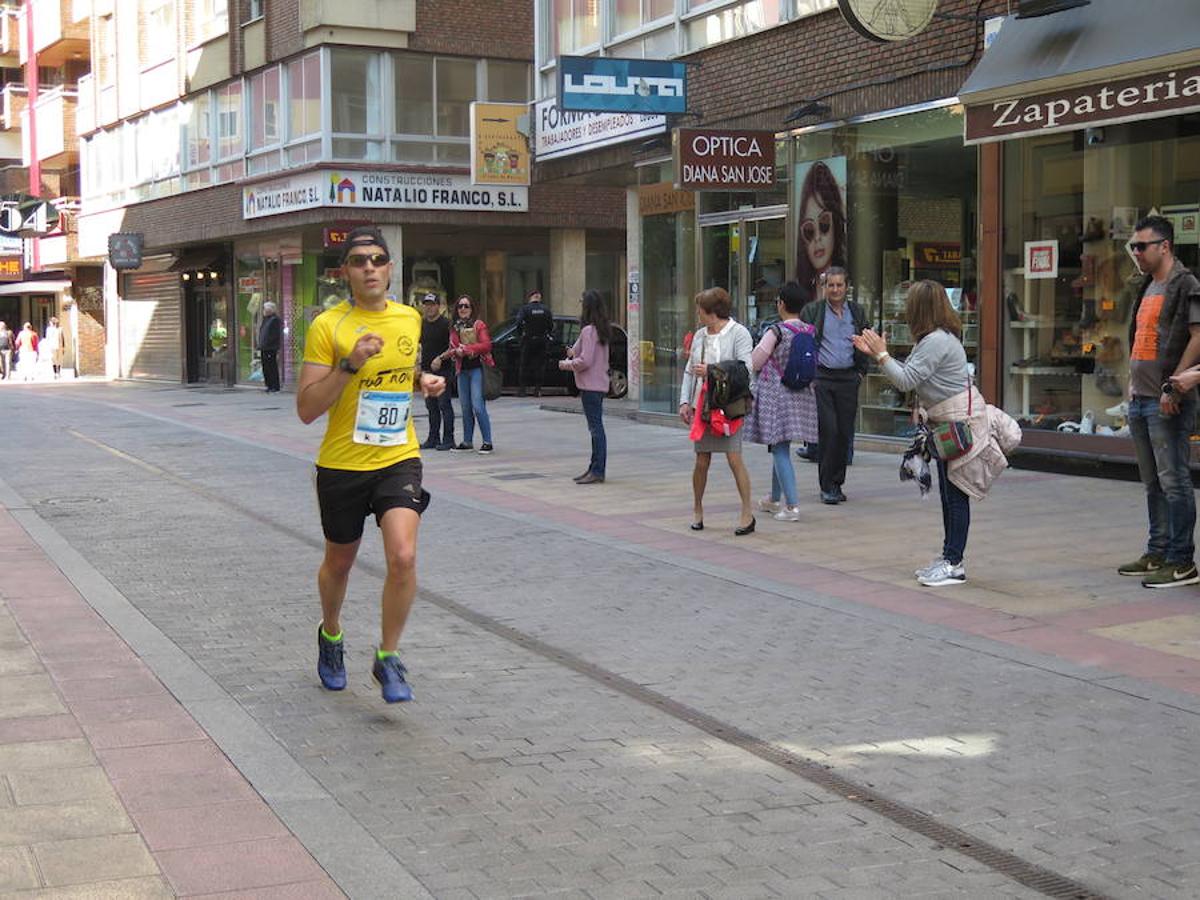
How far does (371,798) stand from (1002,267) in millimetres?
10684

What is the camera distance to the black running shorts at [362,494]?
568cm

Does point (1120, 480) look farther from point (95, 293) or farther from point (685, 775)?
point (95, 293)

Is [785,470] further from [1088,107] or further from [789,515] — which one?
[1088,107]

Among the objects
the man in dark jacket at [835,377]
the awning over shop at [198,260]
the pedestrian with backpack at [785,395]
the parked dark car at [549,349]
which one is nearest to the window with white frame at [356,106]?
the parked dark car at [549,349]

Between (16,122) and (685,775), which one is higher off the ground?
(16,122)

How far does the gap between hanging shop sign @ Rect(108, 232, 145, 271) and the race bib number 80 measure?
35800 millimetres

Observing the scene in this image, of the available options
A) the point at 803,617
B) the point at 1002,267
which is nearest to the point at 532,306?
the point at 1002,267

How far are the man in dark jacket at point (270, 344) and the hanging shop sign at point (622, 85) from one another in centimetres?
1495

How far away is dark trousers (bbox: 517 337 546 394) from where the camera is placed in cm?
2728

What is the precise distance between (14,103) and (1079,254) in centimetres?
4532

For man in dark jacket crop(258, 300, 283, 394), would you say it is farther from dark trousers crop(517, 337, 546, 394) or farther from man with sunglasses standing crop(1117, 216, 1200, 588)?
man with sunglasses standing crop(1117, 216, 1200, 588)

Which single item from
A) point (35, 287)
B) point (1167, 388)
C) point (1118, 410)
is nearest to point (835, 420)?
point (1118, 410)

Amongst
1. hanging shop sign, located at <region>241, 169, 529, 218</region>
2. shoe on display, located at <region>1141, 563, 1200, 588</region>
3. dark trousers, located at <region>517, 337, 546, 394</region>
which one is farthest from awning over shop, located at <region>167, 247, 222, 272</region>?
shoe on display, located at <region>1141, 563, 1200, 588</region>

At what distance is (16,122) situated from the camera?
2020 inches
